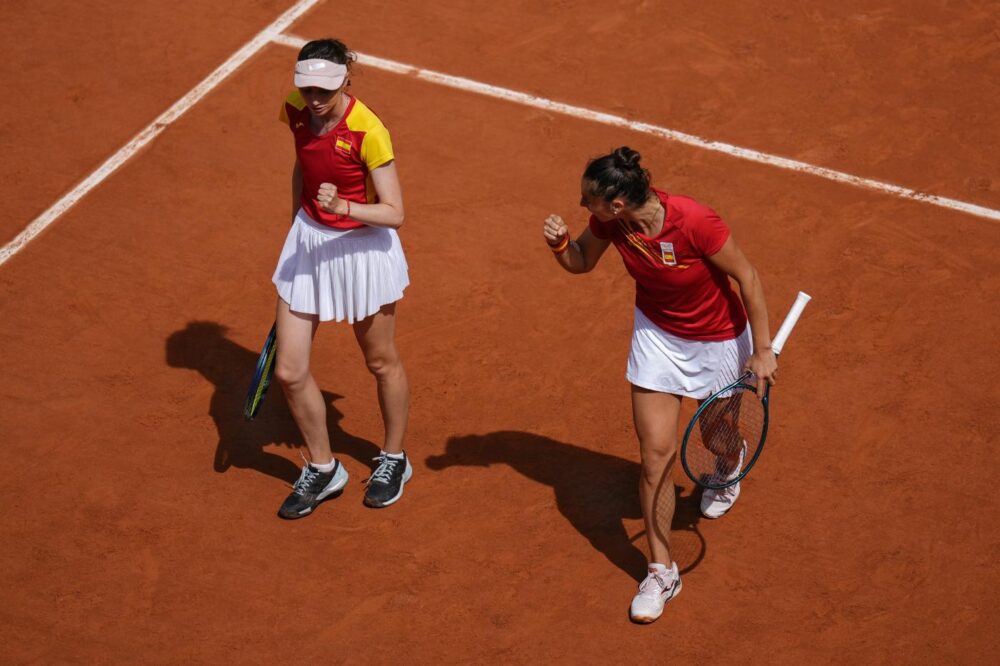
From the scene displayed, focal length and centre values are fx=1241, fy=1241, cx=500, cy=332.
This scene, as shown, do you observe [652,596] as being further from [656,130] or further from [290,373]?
[656,130]

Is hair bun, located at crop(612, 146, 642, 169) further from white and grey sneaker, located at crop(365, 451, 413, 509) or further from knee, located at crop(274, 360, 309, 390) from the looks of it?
Answer: white and grey sneaker, located at crop(365, 451, 413, 509)

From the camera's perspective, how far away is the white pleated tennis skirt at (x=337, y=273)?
606 centimetres

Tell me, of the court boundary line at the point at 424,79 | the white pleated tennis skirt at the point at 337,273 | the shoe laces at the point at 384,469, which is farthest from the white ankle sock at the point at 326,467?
the court boundary line at the point at 424,79

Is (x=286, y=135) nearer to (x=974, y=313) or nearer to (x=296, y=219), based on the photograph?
(x=296, y=219)

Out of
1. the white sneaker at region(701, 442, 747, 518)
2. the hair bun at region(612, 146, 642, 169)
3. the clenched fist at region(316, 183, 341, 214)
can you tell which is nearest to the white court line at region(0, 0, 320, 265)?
the clenched fist at region(316, 183, 341, 214)

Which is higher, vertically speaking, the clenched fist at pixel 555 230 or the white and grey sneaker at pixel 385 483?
the clenched fist at pixel 555 230

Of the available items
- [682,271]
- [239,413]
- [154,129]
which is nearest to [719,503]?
[682,271]

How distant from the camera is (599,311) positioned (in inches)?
306

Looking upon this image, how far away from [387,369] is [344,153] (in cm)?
119

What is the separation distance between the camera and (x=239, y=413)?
7.25 metres

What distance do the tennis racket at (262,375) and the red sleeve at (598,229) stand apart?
1.78 meters

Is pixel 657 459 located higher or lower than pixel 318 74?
lower

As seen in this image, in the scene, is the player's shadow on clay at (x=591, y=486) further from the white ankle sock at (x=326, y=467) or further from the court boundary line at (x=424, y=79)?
the court boundary line at (x=424, y=79)

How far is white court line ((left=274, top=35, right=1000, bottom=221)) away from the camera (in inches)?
334
